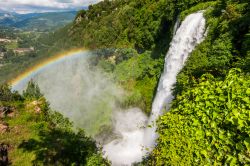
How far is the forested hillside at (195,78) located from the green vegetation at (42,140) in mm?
538

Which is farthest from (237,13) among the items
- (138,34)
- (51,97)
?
(51,97)

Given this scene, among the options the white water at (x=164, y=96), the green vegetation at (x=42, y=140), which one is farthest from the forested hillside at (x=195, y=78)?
the white water at (x=164, y=96)

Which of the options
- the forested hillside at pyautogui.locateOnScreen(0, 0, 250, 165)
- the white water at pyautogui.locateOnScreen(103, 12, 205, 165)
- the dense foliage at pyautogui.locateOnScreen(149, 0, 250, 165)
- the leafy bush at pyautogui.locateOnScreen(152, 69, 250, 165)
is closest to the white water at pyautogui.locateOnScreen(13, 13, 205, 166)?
the white water at pyautogui.locateOnScreen(103, 12, 205, 165)

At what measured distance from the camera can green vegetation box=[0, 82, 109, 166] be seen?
16.1 m

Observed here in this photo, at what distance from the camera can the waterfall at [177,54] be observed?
2515 cm

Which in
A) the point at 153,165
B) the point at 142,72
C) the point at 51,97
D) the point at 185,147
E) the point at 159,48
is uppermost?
the point at 185,147

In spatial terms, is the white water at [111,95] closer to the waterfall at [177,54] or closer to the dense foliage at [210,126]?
the waterfall at [177,54]

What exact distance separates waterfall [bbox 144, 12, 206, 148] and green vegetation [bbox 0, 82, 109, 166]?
718cm

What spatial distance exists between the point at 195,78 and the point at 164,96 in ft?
37.5

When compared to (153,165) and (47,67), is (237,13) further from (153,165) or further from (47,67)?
(47,67)

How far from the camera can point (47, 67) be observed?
6812 centimetres

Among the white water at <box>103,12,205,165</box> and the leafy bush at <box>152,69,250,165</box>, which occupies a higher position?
the leafy bush at <box>152,69,250,165</box>

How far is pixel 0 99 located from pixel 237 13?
23.8 meters

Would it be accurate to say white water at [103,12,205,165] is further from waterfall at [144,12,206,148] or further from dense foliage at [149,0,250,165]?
dense foliage at [149,0,250,165]
